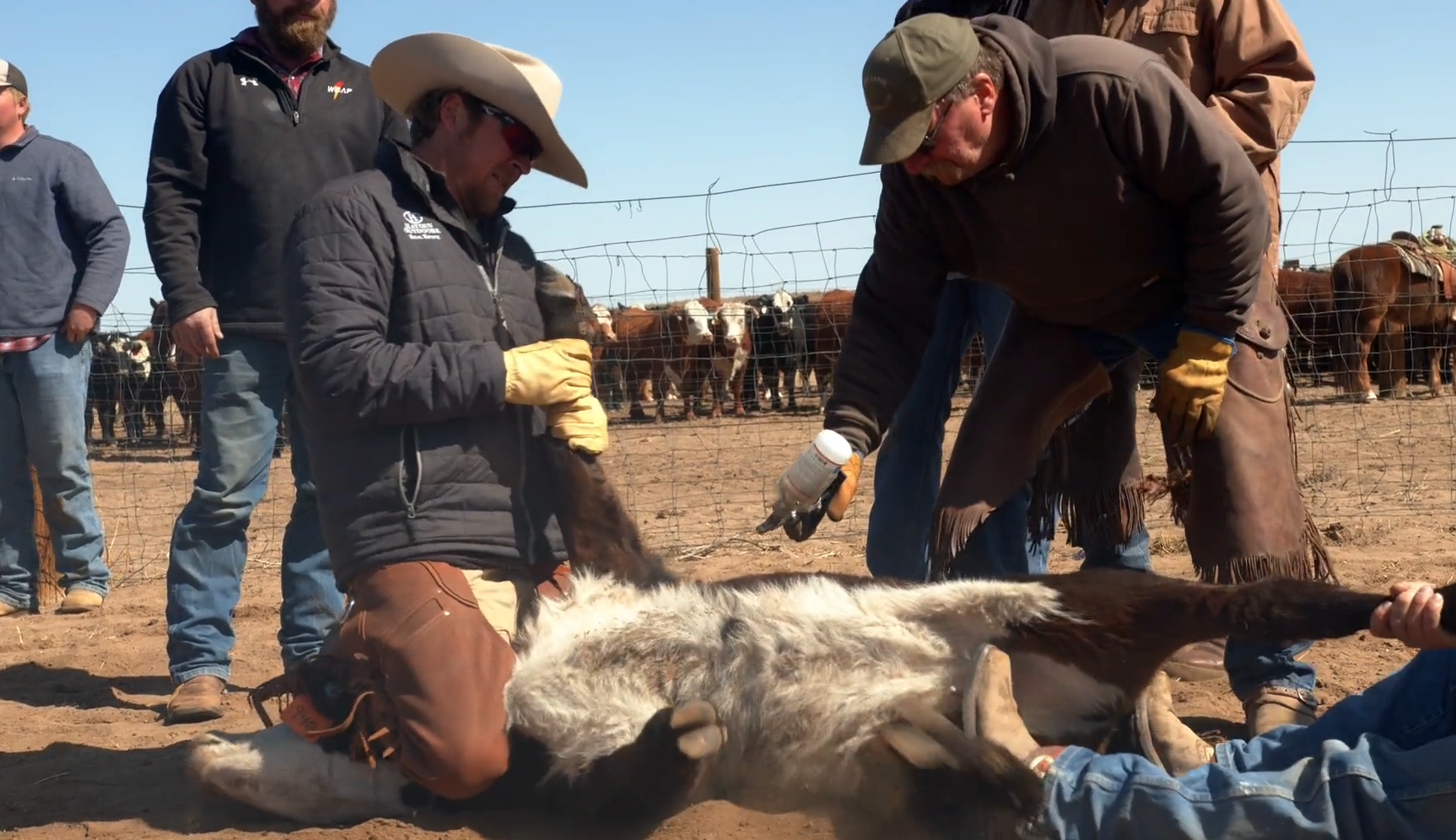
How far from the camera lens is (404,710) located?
3.28 meters

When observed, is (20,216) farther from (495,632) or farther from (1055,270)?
(1055,270)

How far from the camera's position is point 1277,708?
3.56m

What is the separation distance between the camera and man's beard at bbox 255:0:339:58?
4.65 m

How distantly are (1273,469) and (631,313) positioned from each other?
16330 millimetres

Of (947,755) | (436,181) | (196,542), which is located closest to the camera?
(947,755)

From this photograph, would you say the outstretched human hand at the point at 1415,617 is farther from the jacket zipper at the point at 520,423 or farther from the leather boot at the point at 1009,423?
the jacket zipper at the point at 520,423

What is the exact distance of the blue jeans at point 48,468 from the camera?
6004 millimetres

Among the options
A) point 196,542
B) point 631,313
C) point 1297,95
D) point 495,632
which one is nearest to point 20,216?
point 196,542

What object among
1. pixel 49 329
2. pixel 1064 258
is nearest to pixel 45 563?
pixel 49 329

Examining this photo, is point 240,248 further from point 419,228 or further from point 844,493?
point 844,493

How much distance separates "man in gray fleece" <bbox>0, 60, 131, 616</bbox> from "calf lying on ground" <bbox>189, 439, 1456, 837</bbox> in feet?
10.4

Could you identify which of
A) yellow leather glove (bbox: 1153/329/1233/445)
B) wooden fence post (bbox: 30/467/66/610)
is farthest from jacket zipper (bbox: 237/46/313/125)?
yellow leather glove (bbox: 1153/329/1233/445)

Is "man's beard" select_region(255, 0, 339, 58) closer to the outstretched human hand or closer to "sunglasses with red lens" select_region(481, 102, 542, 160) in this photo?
"sunglasses with red lens" select_region(481, 102, 542, 160)

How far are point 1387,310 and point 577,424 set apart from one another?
1383 cm
